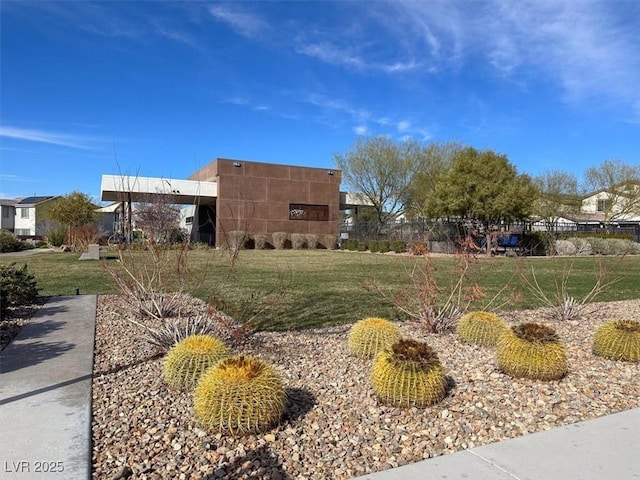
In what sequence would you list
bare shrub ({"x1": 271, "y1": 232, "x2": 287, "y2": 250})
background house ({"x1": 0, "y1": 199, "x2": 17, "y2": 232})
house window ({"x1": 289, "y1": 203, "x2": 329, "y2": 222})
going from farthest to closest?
background house ({"x1": 0, "y1": 199, "x2": 17, "y2": 232})
house window ({"x1": 289, "y1": 203, "x2": 329, "y2": 222})
bare shrub ({"x1": 271, "y1": 232, "x2": 287, "y2": 250})

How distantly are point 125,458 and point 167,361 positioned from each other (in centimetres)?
134

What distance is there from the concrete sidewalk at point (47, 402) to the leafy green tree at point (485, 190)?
24.7m

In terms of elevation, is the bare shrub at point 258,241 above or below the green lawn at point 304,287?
above

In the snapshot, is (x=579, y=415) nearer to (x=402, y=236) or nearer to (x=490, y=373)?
(x=490, y=373)

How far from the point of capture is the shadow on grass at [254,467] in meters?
3.03

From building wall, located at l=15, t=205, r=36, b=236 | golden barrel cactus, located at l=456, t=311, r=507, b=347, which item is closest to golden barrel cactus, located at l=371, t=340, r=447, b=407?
golden barrel cactus, located at l=456, t=311, r=507, b=347

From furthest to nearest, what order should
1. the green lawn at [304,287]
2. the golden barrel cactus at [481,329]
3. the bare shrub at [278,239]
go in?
the bare shrub at [278,239] → the green lawn at [304,287] → the golden barrel cactus at [481,329]

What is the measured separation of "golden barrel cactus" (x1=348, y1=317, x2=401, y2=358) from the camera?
17.7 ft

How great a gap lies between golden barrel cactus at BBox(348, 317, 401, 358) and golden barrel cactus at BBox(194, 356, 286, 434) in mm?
1916

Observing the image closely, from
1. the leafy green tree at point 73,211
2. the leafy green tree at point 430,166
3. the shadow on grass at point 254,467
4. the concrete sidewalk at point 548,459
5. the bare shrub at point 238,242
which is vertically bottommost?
the shadow on grass at point 254,467

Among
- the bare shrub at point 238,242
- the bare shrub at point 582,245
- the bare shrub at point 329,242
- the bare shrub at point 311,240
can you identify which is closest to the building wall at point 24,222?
the bare shrub at point 311,240

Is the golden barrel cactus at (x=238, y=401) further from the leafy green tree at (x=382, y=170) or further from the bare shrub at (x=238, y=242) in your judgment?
the leafy green tree at (x=382, y=170)

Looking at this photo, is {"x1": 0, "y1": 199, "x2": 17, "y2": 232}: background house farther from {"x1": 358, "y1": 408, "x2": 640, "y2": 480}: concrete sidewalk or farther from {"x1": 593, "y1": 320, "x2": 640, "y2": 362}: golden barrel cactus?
{"x1": 358, "y1": 408, "x2": 640, "y2": 480}: concrete sidewalk

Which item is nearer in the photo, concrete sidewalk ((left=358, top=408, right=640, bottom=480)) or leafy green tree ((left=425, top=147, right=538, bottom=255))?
concrete sidewalk ((left=358, top=408, right=640, bottom=480))
